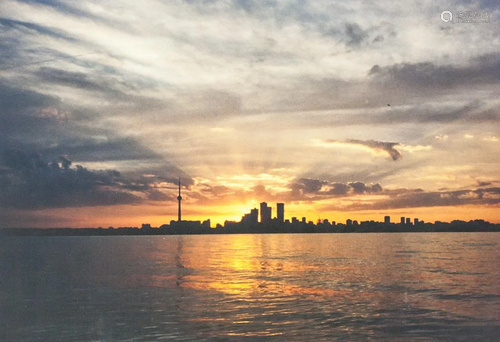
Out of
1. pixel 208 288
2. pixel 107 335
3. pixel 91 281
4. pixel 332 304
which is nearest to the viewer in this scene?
pixel 107 335

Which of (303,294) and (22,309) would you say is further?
(303,294)

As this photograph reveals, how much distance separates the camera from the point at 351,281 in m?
72.1

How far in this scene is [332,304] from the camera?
50.6 metres

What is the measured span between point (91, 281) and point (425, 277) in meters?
49.3

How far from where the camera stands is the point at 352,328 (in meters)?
39.1

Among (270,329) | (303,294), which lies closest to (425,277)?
(303,294)

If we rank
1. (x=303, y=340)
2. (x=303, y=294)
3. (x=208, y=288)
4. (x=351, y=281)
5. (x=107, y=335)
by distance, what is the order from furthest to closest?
(x=351, y=281) → (x=208, y=288) → (x=303, y=294) → (x=107, y=335) → (x=303, y=340)

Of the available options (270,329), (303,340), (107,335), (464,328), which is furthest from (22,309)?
(464,328)

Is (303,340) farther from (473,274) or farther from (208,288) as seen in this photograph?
(473,274)

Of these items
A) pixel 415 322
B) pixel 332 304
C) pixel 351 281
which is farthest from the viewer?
pixel 351 281

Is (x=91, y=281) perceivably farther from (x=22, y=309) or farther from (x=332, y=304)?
(x=332, y=304)

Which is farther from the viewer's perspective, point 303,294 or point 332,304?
point 303,294

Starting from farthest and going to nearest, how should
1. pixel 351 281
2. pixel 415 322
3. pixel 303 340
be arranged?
pixel 351 281, pixel 415 322, pixel 303 340

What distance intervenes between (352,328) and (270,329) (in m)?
6.16
